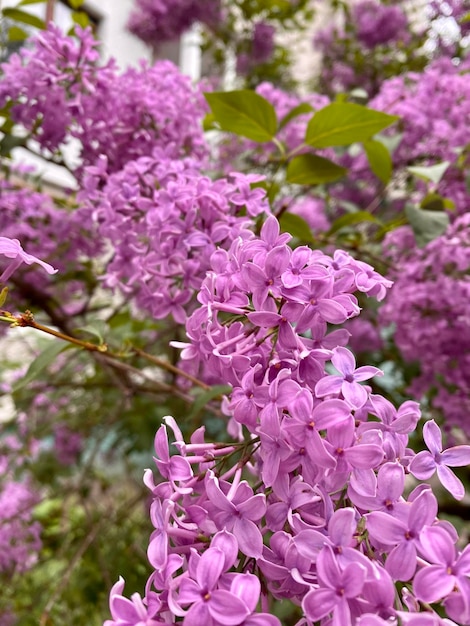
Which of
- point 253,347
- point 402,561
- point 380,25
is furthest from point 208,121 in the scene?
point 380,25

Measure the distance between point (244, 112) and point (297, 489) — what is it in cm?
38

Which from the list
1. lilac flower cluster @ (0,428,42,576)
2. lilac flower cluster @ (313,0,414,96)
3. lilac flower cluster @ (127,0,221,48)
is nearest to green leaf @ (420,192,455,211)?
lilac flower cluster @ (0,428,42,576)

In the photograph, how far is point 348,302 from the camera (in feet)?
0.82

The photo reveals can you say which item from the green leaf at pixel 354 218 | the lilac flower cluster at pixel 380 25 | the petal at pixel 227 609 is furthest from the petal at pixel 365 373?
the lilac flower cluster at pixel 380 25

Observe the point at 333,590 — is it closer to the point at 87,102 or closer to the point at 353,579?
the point at 353,579

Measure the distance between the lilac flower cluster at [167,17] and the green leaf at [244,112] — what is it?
129 cm

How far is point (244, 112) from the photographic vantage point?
495 millimetres

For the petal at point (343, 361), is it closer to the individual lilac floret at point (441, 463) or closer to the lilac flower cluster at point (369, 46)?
the individual lilac floret at point (441, 463)

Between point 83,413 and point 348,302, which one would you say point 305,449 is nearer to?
point 348,302

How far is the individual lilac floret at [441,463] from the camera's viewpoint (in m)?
0.22

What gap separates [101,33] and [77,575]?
74.2 inches

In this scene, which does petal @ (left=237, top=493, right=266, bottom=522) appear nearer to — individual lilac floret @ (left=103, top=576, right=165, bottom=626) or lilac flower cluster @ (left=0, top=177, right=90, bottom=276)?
individual lilac floret @ (left=103, top=576, right=165, bottom=626)

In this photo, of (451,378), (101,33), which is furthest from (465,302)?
(101,33)

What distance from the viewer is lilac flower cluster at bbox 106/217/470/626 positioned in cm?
18
